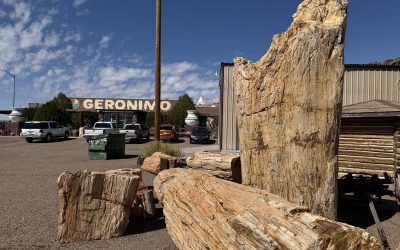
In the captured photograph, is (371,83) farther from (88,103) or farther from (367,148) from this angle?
(88,103)

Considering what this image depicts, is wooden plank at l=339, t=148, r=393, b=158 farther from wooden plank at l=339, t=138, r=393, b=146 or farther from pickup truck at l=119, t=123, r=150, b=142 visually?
pickup truck at l=119, t=123, r=150, b=142

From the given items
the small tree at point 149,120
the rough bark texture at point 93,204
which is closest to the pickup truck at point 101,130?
the small tree at point 149,120

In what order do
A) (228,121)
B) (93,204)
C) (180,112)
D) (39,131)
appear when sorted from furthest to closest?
1. (180,112)
2. (39,131)
3. (228,121)
4. (93,204)

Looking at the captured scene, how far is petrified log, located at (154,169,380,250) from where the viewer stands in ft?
11.3

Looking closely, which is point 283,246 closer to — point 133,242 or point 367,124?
point 133,242

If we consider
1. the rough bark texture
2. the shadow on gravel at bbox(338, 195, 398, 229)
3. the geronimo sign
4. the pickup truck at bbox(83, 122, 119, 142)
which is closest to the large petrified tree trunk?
the shadow on gravel at bbox(338, 195, 398, 229)

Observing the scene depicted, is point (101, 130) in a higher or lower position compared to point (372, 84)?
lower

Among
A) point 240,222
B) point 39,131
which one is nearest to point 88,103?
point 39,131

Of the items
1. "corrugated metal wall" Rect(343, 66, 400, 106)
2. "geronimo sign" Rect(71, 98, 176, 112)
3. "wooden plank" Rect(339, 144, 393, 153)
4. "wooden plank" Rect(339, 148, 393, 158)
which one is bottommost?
"wooden plank" Rect(339, 148, 393, 158)

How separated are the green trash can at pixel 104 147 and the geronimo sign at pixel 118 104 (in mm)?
45379

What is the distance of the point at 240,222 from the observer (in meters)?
3.94

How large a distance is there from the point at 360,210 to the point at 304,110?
3.82m

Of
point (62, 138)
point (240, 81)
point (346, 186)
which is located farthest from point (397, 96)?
point (62, 138)

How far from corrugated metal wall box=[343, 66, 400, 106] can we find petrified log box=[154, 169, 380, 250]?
13.7 meters
